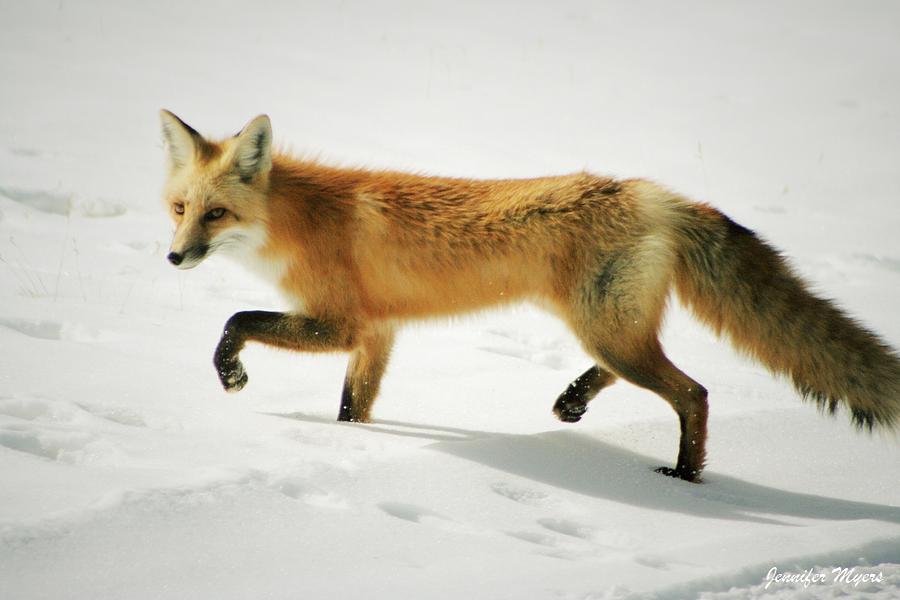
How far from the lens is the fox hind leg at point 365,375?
428cm

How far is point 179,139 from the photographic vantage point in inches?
164

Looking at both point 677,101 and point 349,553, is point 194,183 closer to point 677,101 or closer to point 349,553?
point 349,553

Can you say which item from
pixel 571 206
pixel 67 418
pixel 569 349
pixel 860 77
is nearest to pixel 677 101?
pixel 860 77

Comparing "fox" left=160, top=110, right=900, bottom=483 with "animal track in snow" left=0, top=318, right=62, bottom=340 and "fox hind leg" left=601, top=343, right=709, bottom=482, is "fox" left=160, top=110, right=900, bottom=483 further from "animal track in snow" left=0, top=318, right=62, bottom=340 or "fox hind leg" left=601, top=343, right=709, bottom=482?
"animal track in snow" left=0, top=318, right=62, bottom=340

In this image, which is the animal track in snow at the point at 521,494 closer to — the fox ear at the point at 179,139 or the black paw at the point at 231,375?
the black paw at the point at 231,375

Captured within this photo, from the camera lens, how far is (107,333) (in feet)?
15.7

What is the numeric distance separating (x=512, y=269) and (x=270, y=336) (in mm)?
1129

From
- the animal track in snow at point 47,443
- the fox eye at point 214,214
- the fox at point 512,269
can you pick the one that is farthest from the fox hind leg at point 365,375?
the animal track in snow at point 47,443

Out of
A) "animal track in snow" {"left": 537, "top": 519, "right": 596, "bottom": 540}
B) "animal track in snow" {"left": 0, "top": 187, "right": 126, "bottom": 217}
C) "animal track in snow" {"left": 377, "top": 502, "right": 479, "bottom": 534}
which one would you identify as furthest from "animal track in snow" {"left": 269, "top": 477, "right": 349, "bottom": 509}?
"animal track in snow" {"left": 0, "top": 187, "right": 126, "bottom": 217}

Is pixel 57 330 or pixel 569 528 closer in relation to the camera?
pixel 569 528

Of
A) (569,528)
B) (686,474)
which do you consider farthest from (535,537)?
(686,474)

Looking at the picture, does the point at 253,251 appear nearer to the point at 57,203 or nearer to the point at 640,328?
the point at 640,328

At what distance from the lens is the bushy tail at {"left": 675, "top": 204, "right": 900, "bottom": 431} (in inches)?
143

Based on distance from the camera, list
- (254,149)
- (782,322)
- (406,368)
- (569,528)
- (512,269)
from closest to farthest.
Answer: (569,528), (782,322), (512,269), (254,149), (406,368)
